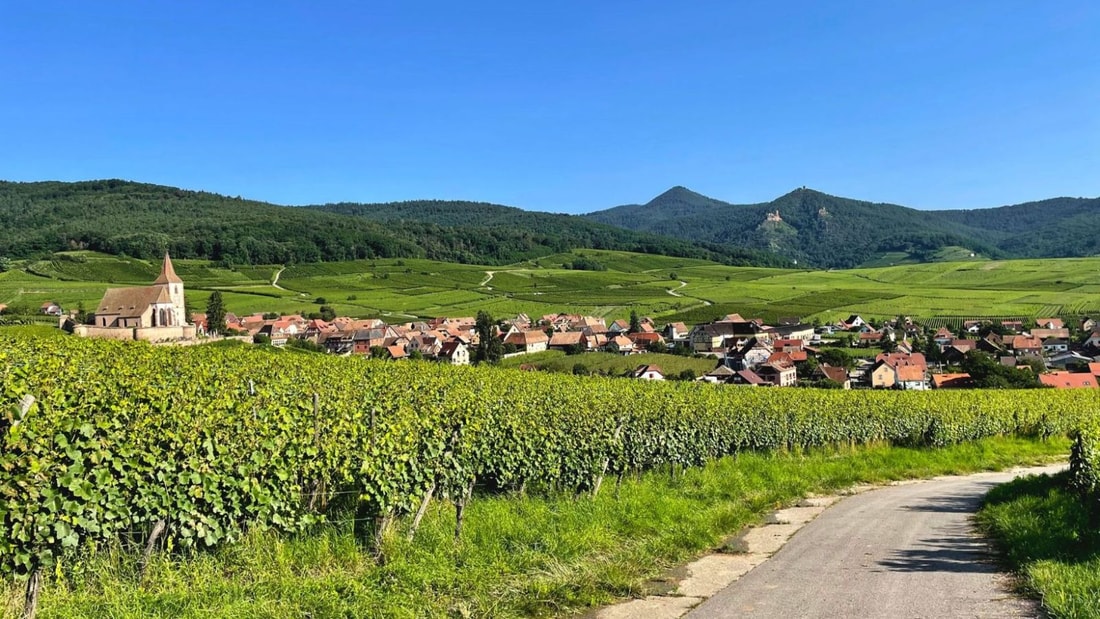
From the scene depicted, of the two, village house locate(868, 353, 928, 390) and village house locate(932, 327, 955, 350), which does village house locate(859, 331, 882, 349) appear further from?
village house locate(868, 353, 928, 390)

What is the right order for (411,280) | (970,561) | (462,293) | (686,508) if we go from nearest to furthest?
(970,561)
(686,508)
(462,293)
(411,280)

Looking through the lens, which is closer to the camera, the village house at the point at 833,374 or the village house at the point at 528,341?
the village house at the point at 833,374

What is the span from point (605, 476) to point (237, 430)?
8.66 metres

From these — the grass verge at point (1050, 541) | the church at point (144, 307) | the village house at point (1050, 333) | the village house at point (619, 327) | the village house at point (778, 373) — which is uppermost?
the church at point (144, 307)

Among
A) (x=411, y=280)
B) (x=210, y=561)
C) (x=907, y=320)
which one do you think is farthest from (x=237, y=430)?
(x=411, y=280)

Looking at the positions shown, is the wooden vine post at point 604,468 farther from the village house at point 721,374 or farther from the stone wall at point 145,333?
the village house at point 721,374

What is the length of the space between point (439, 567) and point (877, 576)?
5647 millimetres

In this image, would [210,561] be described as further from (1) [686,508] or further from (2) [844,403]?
(2) [844,403]

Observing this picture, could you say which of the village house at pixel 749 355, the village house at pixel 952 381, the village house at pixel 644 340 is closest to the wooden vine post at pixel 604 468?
the village house at pixel 952 381

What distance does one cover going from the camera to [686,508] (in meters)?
13.6

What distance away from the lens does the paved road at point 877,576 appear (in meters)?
7.96

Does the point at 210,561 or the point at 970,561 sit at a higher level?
the point at 210,561

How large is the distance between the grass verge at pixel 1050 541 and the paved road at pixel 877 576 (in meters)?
0.34

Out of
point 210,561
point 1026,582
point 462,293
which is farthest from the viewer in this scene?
point 462,293
